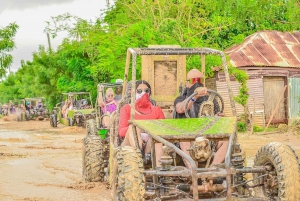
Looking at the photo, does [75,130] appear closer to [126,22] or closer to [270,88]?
[126,22]

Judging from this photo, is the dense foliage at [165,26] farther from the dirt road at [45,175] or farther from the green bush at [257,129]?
the dirt road at [45,175]

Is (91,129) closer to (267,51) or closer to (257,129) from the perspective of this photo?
(257,129)

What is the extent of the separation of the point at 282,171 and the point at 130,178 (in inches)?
60.8

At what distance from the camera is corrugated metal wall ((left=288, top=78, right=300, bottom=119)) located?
2334cm

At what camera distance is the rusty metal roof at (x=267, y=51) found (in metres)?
23.0

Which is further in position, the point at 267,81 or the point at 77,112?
the point at 77,112

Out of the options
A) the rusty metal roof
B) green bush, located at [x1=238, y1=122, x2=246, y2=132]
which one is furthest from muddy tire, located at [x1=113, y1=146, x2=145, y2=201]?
the rusty metal roof

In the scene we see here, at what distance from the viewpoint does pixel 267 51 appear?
24.3 metres

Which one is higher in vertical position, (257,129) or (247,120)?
(247,120)

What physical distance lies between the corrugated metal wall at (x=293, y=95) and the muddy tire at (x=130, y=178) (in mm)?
18593

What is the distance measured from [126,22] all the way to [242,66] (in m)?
5.09

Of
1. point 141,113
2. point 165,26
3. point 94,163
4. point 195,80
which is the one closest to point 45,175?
point 94,163

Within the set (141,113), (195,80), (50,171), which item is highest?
(195,80)

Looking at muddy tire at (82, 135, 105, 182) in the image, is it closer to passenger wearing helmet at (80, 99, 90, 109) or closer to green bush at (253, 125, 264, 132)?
green bush at (253, 125, 264, 132)
